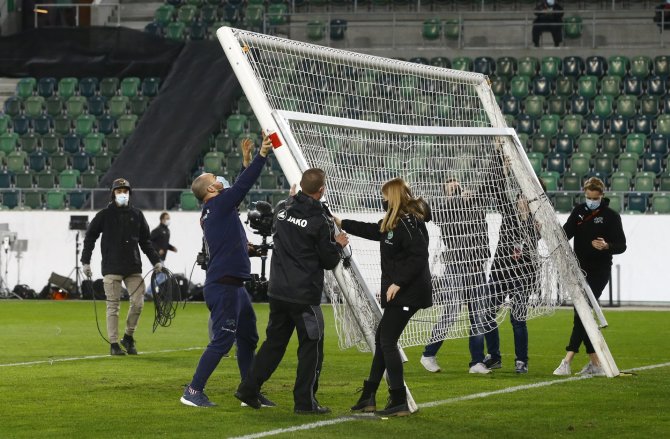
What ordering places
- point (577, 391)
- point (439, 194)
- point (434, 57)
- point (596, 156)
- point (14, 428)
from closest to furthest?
point (14, 428), point (577, 391), point (439, 194), point (596, 156), point (434, 57)

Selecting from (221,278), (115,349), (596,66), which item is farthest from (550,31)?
(221,278)

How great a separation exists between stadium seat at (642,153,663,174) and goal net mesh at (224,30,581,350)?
16297 millimetres

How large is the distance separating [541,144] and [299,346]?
73.1ft

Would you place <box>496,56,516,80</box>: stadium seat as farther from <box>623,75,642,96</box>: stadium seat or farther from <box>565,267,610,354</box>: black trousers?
<box>565,267,610,354</box>: black trousers

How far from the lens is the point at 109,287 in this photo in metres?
16.6

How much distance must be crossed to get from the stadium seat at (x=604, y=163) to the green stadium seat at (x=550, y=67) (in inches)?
130

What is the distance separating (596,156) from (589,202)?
1728 centimetres

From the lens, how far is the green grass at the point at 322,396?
10156mm

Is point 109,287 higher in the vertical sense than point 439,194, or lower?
lower

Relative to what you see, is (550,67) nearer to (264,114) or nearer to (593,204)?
(593,204)

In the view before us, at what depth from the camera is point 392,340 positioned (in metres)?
10.8

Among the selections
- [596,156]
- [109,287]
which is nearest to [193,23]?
[596,156]

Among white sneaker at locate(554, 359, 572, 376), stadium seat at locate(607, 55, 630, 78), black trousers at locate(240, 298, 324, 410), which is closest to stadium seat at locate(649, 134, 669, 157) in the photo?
stadium seat at locate(607, 55, 630, 78)

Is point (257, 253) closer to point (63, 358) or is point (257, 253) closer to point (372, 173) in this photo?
point (372, 173)
